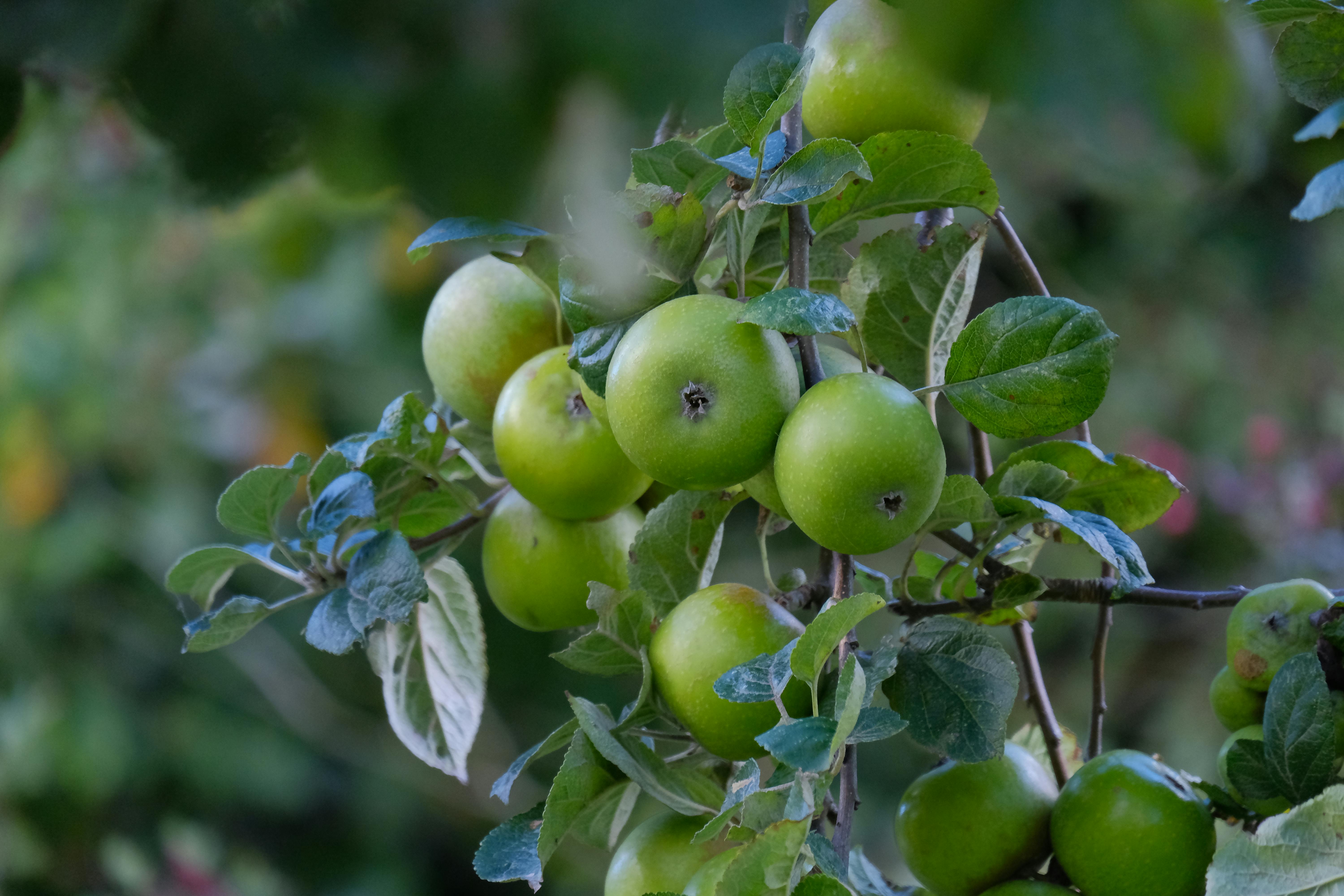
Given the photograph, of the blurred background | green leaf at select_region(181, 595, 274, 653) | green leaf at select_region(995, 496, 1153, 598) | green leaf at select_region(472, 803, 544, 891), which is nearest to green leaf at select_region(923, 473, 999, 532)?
green leaf at select_region(995, 496, 1153, 598)

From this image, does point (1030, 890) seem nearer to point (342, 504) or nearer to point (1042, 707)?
point (1042, 707)

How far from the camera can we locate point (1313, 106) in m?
0.54

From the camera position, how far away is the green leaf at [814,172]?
0.41 m

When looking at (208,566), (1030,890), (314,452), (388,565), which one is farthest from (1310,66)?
(314,452)

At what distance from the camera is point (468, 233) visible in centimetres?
39

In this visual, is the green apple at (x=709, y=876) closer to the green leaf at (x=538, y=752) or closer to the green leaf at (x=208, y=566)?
the green leaf at (x=538, y=752)

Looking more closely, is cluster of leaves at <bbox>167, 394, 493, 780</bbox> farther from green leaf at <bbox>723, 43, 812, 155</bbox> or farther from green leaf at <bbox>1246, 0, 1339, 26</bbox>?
green leaf at <bbox>1246, 0, 1339, 26</bbox>

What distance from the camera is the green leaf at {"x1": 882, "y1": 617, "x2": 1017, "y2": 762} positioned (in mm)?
467

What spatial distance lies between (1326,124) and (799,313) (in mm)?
242

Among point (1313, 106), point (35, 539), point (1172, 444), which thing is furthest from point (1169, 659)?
point (35, 539)

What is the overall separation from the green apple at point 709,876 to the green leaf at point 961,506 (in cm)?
17

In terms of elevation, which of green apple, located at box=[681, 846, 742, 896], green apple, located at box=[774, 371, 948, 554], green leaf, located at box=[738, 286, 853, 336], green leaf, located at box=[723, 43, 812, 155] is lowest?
green apple, located at box=[681, 846, 742, 896]

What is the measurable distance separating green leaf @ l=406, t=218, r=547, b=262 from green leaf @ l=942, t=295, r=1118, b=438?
195mm

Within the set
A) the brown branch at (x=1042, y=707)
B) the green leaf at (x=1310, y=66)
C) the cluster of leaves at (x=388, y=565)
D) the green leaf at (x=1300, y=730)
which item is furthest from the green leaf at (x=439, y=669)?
the green leaf at (x=1310, y=66)
